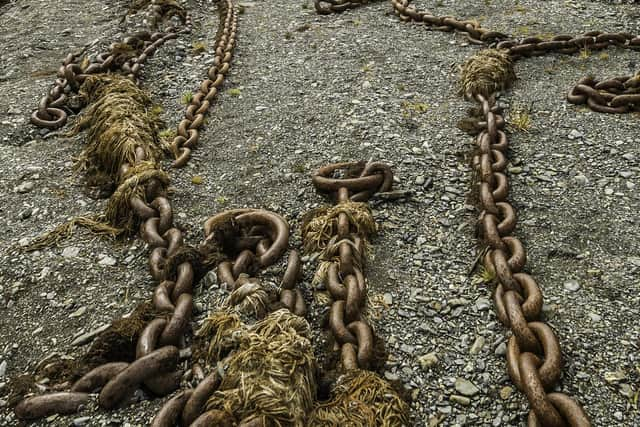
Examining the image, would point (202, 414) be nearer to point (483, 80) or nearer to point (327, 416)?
point (327, 416)

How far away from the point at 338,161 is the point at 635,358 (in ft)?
10.6

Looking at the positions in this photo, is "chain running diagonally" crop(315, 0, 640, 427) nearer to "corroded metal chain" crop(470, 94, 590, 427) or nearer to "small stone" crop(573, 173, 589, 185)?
"corroded metal chain" crop(470, 94, 590, 427)

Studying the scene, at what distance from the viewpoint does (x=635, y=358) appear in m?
3.33

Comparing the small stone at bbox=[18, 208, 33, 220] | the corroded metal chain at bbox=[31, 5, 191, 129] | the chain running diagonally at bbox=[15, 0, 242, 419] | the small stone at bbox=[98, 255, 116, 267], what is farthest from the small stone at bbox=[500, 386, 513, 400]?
the corroded metal chain at bbox=[31, 5, 191, 129]

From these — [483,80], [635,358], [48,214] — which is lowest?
[48,214]

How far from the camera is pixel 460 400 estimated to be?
324 centimetres

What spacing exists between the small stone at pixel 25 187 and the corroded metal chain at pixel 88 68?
1403 mm


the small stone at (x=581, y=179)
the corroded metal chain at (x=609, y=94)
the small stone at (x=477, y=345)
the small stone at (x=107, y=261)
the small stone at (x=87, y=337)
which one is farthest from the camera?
the corroded metal chain at (x=609, y=94)

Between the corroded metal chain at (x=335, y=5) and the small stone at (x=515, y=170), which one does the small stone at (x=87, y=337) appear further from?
the corroded metal chain at (x=335, y=5)

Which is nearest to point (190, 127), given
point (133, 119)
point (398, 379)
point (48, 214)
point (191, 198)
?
point (133, 119)

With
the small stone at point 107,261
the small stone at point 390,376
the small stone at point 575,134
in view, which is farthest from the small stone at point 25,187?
the small stone at point 575,134

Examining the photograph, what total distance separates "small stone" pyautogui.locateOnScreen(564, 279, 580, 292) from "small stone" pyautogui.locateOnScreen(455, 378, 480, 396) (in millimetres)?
1190

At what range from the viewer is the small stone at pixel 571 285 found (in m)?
3.90

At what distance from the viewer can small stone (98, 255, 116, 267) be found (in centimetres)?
447
